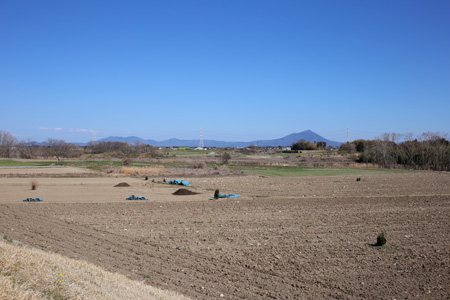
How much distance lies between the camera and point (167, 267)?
12.4 m

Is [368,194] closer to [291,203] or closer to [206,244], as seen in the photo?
[291,203]

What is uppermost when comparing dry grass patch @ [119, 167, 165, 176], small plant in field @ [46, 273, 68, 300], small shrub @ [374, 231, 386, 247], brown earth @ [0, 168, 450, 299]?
small plant in field @ [46, 273, 68, 300]

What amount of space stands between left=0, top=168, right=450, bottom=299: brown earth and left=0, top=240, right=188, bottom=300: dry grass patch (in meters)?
2.62

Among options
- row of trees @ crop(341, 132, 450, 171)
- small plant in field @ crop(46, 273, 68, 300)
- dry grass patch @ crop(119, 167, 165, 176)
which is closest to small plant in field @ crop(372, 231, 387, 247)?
small plant in field @ crop(46, 273, 68, 300)

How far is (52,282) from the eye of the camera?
21.6 feet

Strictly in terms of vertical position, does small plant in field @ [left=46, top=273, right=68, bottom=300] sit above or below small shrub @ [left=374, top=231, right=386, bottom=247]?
above

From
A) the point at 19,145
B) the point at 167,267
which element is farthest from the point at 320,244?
the point at 19,145

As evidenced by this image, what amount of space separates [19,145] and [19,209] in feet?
409

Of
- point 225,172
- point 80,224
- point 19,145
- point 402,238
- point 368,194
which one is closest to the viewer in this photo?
point 402,238

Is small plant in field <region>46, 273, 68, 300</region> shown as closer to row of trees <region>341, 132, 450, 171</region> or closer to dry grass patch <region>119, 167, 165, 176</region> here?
dry grass patch <region>119, 167, 165, 176</region>

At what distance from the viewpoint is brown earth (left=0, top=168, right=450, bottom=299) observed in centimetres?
1129

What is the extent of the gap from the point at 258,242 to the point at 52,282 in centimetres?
1052

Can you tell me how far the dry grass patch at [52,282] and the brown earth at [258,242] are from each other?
2616 millimetres

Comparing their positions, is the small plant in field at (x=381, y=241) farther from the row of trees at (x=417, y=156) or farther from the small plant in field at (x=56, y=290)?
the row of trees at (x=417, y=156)
